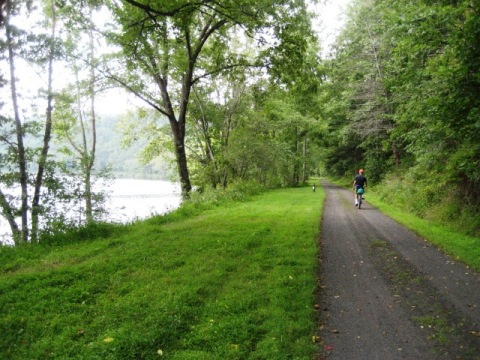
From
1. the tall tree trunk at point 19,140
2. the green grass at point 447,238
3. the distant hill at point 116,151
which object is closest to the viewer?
the green grass at point 447,238

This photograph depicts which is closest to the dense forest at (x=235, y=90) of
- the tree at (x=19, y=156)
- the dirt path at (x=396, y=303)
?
the tree at (x=19, y=156)

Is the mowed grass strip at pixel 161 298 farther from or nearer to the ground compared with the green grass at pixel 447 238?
farther from the ground

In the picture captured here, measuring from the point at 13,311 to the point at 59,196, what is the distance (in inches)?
230

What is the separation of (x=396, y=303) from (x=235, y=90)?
22399 mm

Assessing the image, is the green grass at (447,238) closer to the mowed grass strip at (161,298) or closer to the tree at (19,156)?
the mowed grass strip at (161,298)

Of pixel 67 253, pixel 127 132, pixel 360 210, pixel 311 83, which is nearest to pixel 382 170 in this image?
pixel 360 210

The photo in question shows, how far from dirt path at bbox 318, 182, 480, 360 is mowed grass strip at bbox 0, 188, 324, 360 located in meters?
0.41

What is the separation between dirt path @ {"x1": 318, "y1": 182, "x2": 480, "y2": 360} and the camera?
3.92 meters

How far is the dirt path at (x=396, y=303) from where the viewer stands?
3.92 m

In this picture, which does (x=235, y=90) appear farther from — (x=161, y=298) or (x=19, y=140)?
(x=161, y=298)

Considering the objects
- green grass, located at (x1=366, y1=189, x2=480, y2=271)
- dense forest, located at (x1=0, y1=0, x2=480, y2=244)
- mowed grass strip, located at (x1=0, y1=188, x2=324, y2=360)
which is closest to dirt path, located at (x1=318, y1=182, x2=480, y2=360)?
green grass, located at (x1=366, y1=189, x2=480, y2=271)

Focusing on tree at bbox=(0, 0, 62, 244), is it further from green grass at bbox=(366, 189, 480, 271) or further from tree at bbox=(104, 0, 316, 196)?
green grass at bbox=(366, 189, 480, 271)

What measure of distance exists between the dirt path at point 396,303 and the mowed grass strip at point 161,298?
0.41 metres

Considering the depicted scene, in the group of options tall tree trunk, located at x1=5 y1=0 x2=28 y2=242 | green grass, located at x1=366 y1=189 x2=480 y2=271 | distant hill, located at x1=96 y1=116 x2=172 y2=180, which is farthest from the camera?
distant hill, located at x1=96 y1=116 x2=172 y2=180
